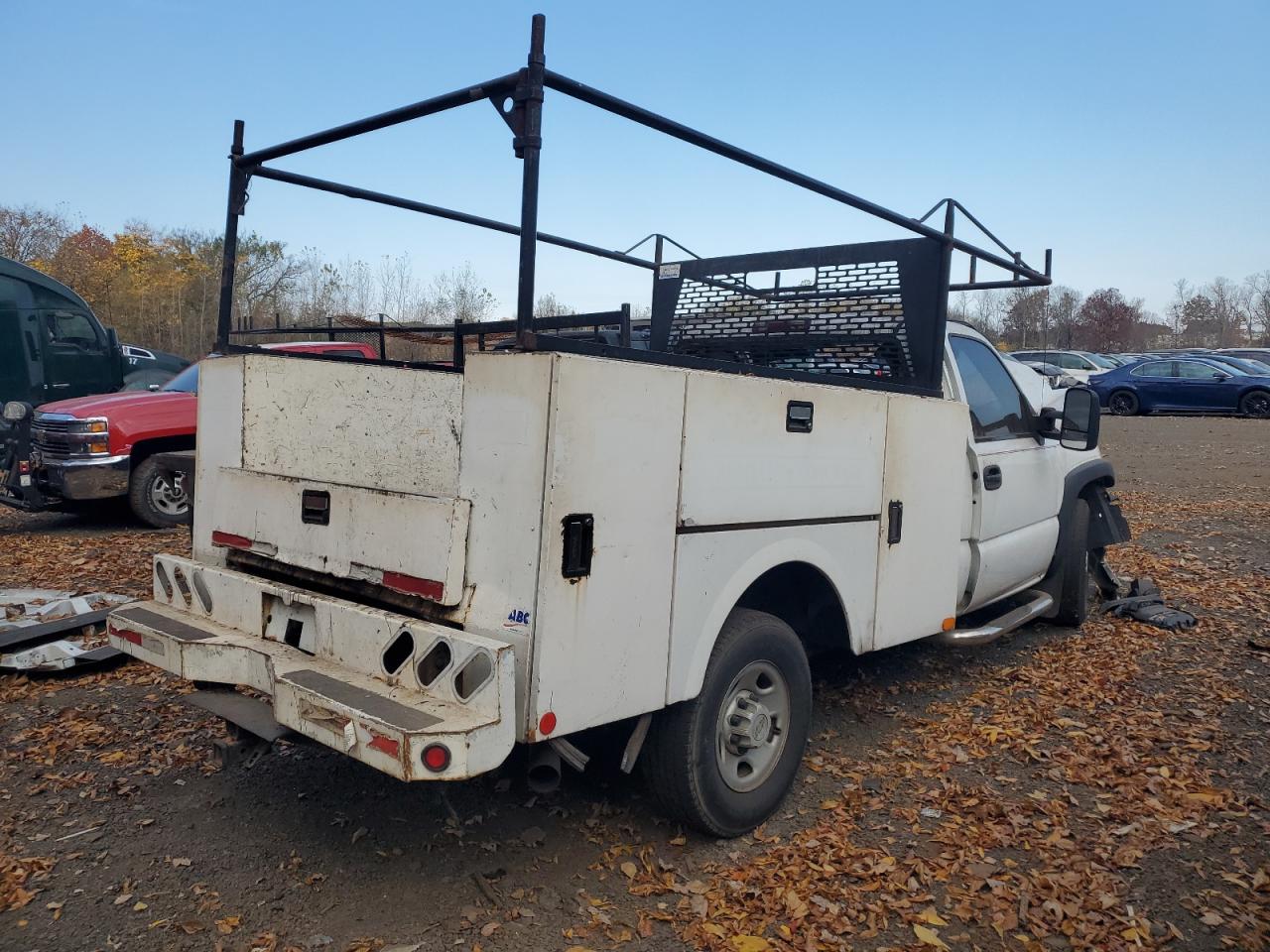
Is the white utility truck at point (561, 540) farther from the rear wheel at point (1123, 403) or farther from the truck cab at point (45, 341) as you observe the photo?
the rear wheel at point (1123, 403)

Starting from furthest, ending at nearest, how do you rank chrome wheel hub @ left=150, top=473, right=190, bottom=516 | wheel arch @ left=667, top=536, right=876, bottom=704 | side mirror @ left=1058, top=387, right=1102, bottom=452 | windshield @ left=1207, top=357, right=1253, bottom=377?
windshield @ left=1207, top=357, right=1253, bottom=377 → chrome wheel hub @ left=150, top=473, right=190, bottom=516 → side mirror @ left=1058, top=387, right=1102, bottom=452 → wheel arch @ left=667, top=536, right=876, bottom=704

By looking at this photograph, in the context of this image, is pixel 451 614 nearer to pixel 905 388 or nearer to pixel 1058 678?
pixel 905 388

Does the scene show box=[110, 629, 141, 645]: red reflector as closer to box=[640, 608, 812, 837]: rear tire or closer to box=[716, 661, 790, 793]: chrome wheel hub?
box=[640, 608, 812, 837]: rear tire

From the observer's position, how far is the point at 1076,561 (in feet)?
20.7

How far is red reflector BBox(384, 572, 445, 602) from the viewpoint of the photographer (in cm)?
286

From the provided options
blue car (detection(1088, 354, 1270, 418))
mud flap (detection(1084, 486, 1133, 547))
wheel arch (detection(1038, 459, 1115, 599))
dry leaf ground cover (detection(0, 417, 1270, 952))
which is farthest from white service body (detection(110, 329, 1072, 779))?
blue car (detection(1088, 354, 1270, 418))

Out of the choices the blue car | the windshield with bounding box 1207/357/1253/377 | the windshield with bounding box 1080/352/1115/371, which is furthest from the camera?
the windshield with bounding box 1080/352/1115/371

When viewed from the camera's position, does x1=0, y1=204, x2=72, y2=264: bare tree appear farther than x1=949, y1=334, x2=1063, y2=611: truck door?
Yes

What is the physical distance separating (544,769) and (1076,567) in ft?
15.0

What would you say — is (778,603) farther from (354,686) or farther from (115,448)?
(115,448)

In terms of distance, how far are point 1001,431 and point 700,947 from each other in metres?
3.51

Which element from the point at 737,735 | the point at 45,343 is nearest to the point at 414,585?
the point at 737,735

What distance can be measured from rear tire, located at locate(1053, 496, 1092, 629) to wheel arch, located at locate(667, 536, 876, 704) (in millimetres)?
2841

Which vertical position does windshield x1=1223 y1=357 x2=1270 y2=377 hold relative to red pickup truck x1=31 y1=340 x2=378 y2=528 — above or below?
above
